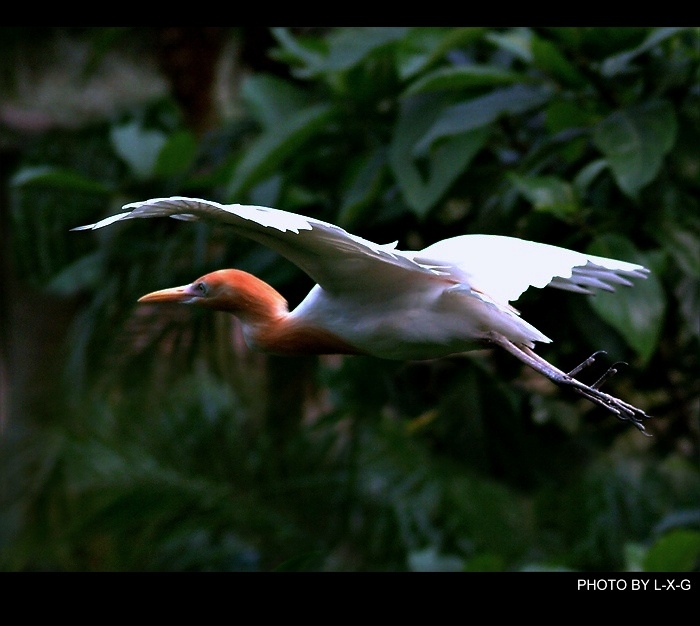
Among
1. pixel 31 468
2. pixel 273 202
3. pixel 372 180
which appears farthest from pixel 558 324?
pixel 31 468

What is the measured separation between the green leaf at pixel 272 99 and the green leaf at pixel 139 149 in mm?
311

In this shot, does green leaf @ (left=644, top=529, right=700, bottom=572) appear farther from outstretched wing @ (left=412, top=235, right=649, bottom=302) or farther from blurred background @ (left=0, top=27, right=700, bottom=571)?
outstretched wing @ (left=412, top=235, right=649, bottom=302)

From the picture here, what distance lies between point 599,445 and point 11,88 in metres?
Result: 2.67

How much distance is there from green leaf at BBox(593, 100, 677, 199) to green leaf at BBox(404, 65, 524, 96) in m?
0.21

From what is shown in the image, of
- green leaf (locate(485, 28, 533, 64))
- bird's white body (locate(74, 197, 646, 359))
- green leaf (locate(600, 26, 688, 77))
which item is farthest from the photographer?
green leaf (locate(485, 28, 533, 64))

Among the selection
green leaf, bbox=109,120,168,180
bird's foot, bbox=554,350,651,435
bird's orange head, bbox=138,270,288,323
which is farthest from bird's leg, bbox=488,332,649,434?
green leaf, bbox=109,120,168,180

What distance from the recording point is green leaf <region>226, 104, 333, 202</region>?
6.89 ft

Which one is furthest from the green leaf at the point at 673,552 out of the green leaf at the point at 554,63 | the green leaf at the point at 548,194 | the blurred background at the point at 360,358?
the green leaf at the point at 554,63

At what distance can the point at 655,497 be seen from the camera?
3186 mm

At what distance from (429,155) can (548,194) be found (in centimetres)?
35

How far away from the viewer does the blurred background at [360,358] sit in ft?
6.63

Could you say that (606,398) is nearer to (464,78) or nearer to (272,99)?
(464,78)

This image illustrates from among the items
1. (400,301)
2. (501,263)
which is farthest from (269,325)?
(501,263)

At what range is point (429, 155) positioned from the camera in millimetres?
2146
